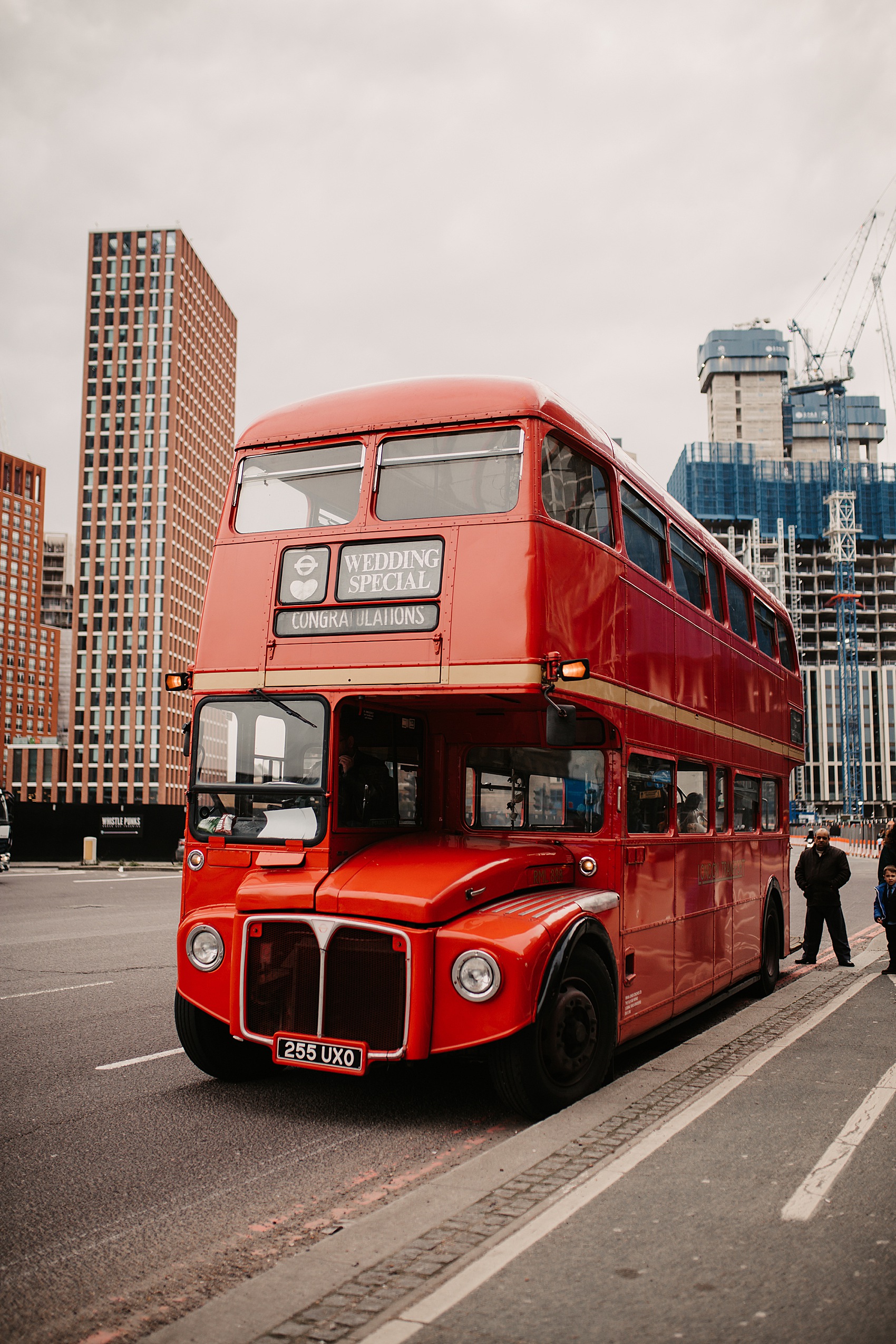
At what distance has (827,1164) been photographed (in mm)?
4965

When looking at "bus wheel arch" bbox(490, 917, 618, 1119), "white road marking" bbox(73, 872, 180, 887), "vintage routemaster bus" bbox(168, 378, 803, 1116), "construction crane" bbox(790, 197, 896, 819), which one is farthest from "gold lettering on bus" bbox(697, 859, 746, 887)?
"construction crane" bbox(790, 197, 896, 819)

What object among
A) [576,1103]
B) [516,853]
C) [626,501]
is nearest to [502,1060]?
[576,1103]

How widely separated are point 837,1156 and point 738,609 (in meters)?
6.20

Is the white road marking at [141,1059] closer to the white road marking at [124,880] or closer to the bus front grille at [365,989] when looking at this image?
the bus front grille at [365,989]

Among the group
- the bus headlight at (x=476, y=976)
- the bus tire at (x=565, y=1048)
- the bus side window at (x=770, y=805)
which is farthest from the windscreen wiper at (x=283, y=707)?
the bus side window at (x=770, y=805)

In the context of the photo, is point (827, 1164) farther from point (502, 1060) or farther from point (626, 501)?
point (626, 501)

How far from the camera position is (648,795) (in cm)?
762

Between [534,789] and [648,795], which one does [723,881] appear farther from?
[534,789]

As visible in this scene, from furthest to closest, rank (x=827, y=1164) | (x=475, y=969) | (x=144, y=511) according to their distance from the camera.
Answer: (x=144, y=511) → (x=475, y=969) → (x=827, y=1164)

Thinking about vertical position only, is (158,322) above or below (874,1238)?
above

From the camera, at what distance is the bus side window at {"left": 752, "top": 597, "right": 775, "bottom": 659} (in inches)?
450

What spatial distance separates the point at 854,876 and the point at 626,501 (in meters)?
27.1

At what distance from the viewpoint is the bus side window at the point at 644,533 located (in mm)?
7488

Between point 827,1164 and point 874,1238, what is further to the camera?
point 827,1164
